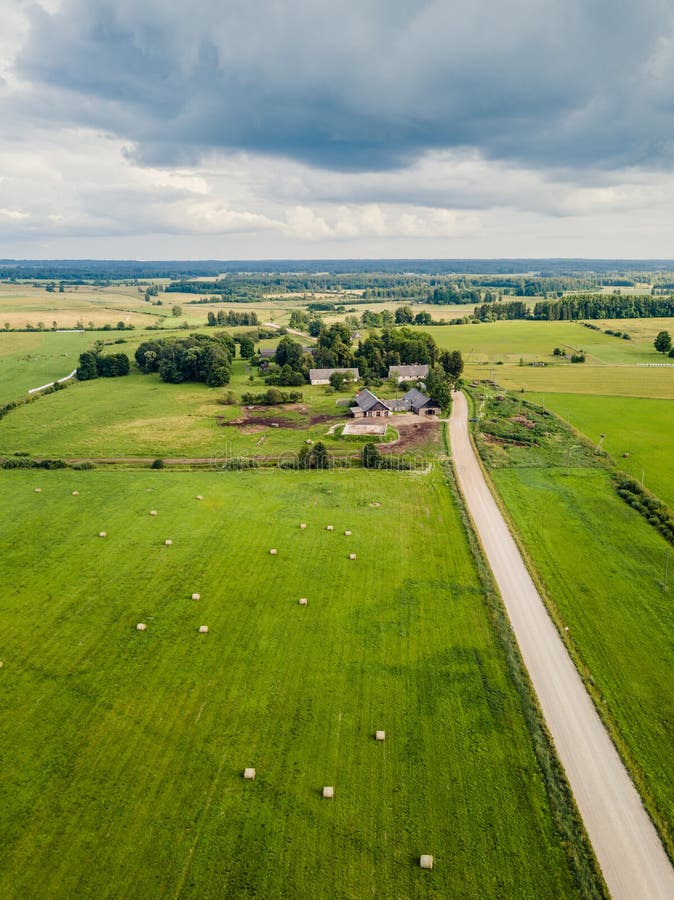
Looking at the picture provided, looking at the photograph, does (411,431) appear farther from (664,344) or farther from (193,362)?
(664,344)

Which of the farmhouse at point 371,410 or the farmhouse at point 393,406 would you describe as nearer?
the farmhouse at point 371,410

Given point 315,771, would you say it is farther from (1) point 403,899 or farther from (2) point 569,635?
(2) point 569,635

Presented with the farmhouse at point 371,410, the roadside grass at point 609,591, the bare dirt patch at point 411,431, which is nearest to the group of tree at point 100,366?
the farmhouse at point 371,410

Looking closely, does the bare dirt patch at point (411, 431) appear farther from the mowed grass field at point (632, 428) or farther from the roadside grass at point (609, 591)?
the mowed grass field at point (632, 428)

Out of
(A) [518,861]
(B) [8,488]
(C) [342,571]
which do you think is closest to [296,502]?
(C) [342,571]

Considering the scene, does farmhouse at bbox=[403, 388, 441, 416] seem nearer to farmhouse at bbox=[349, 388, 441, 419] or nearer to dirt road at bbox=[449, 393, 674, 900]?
farmhouse at bbox=[349, 388, 441, 419]
